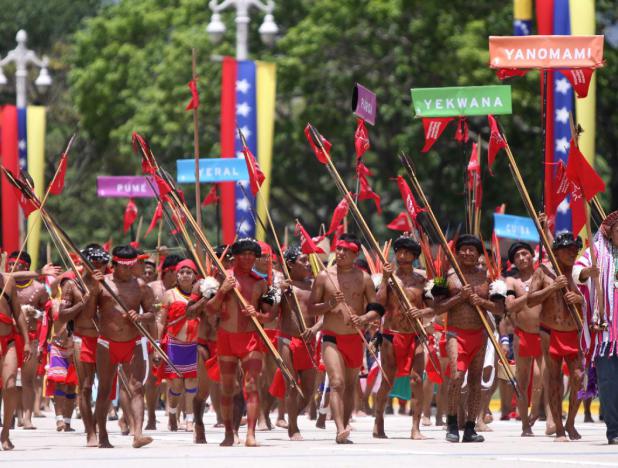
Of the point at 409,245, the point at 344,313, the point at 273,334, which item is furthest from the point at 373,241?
the point at 273,334

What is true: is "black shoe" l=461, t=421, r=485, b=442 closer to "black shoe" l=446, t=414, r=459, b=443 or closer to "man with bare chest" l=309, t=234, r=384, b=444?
"black shoe" l=446, t=414, r=459, b=443

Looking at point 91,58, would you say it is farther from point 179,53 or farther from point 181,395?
point 181,395

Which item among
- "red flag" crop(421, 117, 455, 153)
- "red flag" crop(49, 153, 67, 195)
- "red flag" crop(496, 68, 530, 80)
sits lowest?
"red flag" crop(49, 153, 67, 195)

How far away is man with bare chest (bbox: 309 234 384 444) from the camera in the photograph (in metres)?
17.0

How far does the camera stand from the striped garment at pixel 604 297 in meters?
16.1

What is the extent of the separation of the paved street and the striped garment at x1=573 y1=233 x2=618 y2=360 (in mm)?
891

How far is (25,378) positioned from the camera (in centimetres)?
2298

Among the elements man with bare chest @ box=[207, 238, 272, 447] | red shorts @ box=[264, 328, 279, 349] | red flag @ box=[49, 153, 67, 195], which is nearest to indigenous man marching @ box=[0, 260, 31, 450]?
man with bare chest @ box=[207, 238, 272, 447]

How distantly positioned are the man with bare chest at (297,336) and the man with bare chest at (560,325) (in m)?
2.52

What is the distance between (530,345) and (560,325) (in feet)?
8.95

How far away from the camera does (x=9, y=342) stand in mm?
16594

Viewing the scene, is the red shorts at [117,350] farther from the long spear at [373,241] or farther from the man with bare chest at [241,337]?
the long spear at [373,241]

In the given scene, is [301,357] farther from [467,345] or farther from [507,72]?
[507,72]

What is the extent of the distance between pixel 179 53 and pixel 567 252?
2859cm
